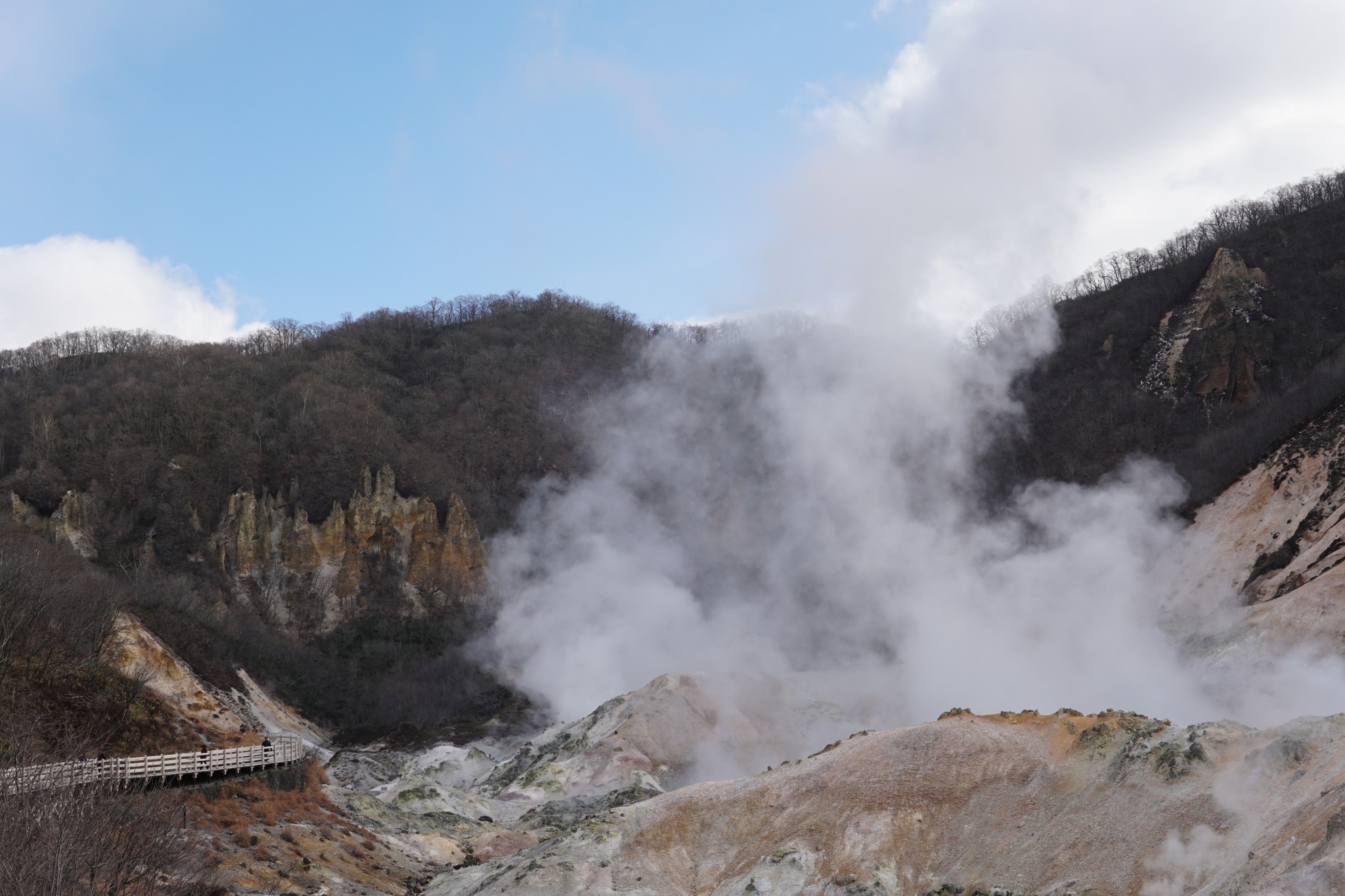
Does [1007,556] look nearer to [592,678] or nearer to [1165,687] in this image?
[1165,687]

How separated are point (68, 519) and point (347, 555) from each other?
64.4ft

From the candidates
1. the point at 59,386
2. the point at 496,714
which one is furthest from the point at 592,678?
the point at 59,386

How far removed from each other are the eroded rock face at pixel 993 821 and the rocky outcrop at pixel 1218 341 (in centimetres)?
5371

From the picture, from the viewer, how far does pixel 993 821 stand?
20.8 metres

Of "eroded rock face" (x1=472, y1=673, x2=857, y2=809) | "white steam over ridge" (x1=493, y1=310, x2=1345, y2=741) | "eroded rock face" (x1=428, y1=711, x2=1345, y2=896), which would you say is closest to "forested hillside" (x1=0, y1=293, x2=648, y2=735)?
"white steam over ridge" (x1=493, y1=310, x2=1345, y2=741)

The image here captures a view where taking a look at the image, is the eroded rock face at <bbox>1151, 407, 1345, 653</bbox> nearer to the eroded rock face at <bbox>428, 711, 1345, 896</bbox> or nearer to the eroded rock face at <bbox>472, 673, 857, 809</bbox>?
the eroded rock face at <bbox>472, 673, 857, 809</bbox>

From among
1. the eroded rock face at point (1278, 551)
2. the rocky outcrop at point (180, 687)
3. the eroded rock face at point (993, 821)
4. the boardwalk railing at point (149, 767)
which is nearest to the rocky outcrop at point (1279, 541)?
the eroded rock face at point (1278, 551)

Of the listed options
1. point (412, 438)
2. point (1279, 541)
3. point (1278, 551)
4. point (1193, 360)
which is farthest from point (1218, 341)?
point (412, 438)

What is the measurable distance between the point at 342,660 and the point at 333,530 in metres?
10.4

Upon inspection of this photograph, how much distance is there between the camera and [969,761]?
22.8 m

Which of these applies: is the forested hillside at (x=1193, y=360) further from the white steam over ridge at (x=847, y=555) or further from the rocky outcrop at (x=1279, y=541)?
the rocky outcrop at (x=1279, y=541)

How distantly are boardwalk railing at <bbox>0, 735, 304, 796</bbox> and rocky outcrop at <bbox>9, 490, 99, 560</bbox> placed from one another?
151ft

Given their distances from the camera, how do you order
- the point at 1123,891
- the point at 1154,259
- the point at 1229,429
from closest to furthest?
1. the point at 1123,891
2. the point at 1229,429
3. the point at 1154,259

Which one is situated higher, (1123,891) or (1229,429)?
(1229,429)
